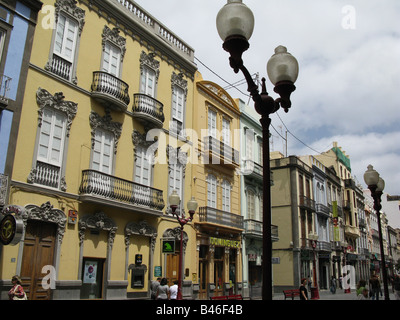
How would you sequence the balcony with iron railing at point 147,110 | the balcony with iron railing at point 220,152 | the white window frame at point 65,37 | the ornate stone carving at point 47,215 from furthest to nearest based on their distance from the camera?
the balcony with iron railing at point 220,152 → the balcony with iron railing at point 147,110 → the white window frame at point 65,37 → the ornate stone carving at point 47,215

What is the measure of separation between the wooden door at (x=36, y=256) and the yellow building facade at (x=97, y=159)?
33mm

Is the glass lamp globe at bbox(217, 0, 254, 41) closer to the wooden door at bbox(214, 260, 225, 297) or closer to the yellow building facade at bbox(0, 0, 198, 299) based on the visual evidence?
the yellow building facade at bbox(0, 0, 198, 299)

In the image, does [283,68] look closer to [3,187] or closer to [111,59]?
[3,187]

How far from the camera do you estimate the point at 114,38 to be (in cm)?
1708

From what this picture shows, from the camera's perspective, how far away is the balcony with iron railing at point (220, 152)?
21.9m

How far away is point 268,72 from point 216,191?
1698 centimetres

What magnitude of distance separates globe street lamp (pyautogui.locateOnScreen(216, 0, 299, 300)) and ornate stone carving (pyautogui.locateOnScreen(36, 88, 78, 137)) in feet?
32.1

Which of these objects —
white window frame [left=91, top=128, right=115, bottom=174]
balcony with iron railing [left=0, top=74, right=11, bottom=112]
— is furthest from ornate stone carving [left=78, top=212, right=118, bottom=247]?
balcony with iron railing [left=0, top=74, right=11, bottom=112]

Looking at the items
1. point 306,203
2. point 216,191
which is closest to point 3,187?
point 216,191

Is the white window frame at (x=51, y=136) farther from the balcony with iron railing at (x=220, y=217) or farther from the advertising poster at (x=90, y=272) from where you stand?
the balcony with iron railing at (x=220, y=217)

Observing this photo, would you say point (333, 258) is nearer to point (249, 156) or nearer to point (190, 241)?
point (249, 156)

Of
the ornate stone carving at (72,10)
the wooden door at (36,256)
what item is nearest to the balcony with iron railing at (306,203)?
the ornate stone carving at (72,10)

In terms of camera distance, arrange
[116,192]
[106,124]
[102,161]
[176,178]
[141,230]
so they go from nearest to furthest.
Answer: [116,192] → [102,161] → [106,124] → [141,230] → [176,178]
